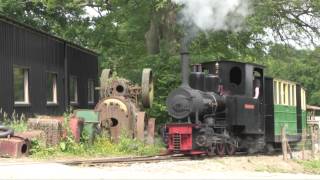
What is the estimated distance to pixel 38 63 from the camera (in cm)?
2438

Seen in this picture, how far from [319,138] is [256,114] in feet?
10.6

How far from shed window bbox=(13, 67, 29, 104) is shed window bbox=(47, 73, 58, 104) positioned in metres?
2.49

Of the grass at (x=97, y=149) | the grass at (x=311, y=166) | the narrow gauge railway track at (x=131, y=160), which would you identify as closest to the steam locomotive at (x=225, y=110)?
the narrow gauge railway track at (x=131, y=160)

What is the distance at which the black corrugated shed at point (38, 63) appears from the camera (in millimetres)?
21359

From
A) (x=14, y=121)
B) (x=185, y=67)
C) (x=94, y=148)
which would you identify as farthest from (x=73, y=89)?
(x=185, y=67)

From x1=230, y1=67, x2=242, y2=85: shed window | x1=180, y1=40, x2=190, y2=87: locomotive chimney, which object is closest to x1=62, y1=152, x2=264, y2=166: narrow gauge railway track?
x1=180, y1=40, x2=190, y2=87: locomotive chimney

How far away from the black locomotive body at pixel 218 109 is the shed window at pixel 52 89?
7485 millimetres

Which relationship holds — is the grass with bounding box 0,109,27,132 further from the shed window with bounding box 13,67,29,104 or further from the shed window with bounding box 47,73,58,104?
the shed window with bounding box 47,73,58,104

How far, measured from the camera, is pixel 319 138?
22.7m

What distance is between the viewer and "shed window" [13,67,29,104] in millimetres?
22328

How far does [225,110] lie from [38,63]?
26.3 feet

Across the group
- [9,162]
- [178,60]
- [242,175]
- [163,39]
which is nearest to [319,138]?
[178,60]

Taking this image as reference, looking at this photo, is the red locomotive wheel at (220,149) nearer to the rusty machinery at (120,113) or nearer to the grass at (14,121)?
the rusty machinery at (120,113)

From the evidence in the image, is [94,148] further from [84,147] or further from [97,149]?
[84,147]
